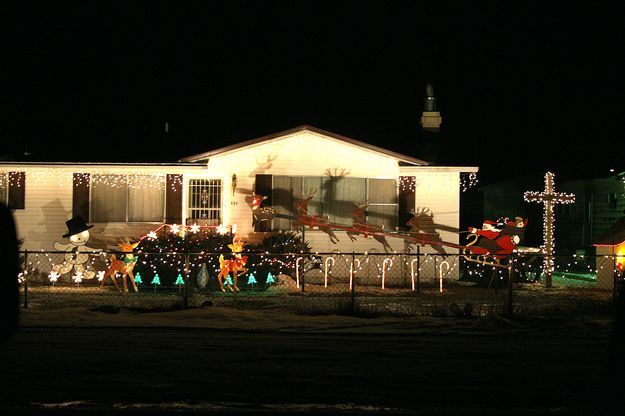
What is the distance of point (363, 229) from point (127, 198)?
6416mm

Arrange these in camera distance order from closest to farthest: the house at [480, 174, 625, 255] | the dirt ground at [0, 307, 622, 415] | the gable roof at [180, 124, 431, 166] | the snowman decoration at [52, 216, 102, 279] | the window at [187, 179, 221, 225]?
the dirt ground at [0, 307, 622, 415], the snowman decoration at [52, 216, 102, 279], the gable roof at [180, 124, 431, 166], the window at [187, 179, 221, 225], the house at [480, 174, 625, 255]

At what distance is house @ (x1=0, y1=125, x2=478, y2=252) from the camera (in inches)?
948

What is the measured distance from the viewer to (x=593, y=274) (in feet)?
98.5

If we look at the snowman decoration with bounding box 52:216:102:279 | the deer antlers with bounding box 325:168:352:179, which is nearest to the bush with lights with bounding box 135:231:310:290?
the snowman decoration with bounding box 52:216:102:279

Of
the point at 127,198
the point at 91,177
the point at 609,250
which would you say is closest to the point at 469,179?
the point at 609,250

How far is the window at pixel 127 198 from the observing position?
79.3 ft

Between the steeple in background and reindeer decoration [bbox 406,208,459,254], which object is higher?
the steeple in background

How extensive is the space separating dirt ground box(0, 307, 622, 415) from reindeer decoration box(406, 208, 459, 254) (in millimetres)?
6723

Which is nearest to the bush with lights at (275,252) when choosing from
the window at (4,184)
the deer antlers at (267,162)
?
the deer antlers at (267,162)

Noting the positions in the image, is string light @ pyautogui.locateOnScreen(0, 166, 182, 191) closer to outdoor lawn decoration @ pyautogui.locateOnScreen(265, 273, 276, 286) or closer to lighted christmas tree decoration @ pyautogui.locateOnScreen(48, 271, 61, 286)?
lighted christmas tree decoration @ pyautogui.locateOnScreen(48, 271, 61, 286)

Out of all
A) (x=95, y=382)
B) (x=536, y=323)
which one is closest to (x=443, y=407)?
(x=95, y=382)

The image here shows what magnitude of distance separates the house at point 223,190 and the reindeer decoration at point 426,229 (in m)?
0.53

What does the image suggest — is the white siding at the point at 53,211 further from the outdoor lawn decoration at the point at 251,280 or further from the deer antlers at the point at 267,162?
the outdoor lawn decoration at the point at 251,280

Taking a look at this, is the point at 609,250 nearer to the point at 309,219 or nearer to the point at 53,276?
the point at 309,219
